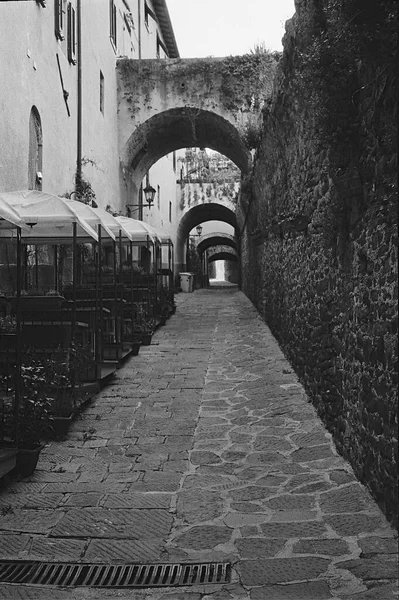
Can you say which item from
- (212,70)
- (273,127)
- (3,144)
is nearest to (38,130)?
(3,144)

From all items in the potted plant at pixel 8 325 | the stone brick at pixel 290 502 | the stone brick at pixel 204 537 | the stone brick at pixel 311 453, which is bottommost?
the stone brick at pixel 204 537

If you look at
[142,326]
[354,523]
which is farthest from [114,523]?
[142,326]

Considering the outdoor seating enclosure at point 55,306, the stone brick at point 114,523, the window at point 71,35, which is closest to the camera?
the stone brick at point 114,523

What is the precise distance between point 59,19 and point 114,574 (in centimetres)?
1193

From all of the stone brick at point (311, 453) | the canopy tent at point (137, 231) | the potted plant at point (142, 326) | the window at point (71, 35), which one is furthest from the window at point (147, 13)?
the stone brick at point (311, 453)

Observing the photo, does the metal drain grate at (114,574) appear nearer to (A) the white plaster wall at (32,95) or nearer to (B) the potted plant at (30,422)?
(B) the potted plant at (30,422)

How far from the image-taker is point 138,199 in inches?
858

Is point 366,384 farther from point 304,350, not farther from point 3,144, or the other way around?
point 3,144

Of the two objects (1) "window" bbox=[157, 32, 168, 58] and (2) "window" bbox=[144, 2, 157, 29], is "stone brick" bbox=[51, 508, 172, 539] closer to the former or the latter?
(2) "window" bbox=[144, 2, 157, 29]

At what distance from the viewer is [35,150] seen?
37.4 ft

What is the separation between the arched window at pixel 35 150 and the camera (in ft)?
36.4

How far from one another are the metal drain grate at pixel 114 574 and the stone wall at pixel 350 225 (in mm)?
1209

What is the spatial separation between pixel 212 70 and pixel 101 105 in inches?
144

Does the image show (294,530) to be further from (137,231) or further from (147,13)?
(147,13)
